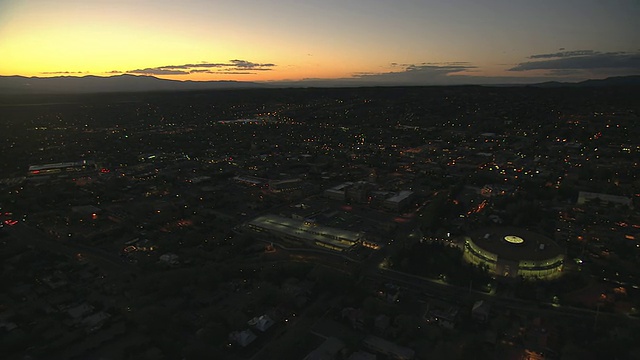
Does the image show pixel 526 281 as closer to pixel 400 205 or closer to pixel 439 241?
pixel 439 241

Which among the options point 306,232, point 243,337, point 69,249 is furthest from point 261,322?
point 69,249

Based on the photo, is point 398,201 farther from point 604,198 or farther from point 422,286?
point 604,198

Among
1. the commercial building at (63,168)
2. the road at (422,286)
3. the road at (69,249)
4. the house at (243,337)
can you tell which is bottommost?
the road at (422,286)

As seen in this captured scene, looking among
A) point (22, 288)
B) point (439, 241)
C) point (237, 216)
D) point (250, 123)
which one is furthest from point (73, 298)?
point (250, 123)

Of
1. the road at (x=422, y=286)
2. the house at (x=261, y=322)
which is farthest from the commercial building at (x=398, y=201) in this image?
the house at (x=261, y=322)

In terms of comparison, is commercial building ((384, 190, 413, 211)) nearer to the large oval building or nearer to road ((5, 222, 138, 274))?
the large oval building

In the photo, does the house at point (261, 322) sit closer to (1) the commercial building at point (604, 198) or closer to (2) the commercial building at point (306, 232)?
(2) the commercial building at point (306, 232)

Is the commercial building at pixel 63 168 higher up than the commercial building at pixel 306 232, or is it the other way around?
the commercial building at pixel 63 168
